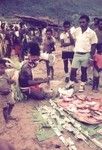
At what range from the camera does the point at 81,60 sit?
32.2 ft

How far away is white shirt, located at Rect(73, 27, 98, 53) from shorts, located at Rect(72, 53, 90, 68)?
134mm

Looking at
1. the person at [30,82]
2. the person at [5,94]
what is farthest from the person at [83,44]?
the person at [5,94]

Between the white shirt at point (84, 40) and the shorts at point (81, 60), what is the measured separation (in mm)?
134

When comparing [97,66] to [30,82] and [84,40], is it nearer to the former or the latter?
[84,40]

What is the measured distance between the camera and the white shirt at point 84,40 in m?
9.51

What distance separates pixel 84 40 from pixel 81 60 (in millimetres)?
563

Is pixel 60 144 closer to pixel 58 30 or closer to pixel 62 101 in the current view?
pixel 62 101

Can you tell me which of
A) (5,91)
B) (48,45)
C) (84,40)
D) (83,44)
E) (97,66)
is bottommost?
(5,91)

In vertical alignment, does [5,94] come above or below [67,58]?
below

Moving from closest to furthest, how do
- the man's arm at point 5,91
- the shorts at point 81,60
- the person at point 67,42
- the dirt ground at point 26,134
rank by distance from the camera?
the dirt ground at point 26,134 < the man's arm at point 5,91 < the shorts at point 81,60 < the person at point 67,42

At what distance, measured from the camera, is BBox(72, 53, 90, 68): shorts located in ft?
32.0

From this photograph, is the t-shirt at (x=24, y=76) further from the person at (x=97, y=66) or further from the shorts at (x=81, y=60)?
the person at (x=97, y=66)

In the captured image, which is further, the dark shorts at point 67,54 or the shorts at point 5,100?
the dark shorts at point 67,54

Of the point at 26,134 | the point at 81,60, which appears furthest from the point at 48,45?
the point at 26,134
